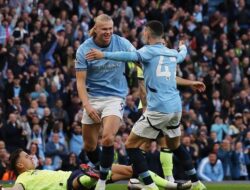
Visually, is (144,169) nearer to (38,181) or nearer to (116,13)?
(38,181)

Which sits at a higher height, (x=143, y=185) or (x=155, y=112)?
(x=155, y=112)

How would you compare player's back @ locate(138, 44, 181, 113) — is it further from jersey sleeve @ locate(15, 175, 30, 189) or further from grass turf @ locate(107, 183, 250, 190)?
grass turf @ locate(107, 183, 250, 190)

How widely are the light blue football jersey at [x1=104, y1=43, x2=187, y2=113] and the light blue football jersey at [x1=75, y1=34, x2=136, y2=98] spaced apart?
0.63 meters

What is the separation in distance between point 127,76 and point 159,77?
39.0 ft

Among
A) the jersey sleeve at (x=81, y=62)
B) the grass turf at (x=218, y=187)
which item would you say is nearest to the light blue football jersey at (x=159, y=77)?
the jersey sleeve at (x=81, y=62)

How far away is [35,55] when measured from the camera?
27344 mm

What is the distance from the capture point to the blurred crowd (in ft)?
80.4

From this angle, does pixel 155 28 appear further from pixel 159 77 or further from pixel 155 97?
pixel 155 97

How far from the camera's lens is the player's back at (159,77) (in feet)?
49.3

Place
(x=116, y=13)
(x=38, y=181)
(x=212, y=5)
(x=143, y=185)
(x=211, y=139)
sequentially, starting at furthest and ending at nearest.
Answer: (x=212, y=5) < (x=116, y=13) < (x=211, y=139) < (x=143, y=185) < (x=38, y=181)

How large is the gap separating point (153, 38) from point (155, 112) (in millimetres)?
1049

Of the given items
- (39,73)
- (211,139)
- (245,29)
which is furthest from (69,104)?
(245,29)

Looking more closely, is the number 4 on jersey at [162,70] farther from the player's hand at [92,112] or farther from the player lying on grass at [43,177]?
the player lying on grass at [43,177]

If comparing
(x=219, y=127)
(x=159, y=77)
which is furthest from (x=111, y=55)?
(x=219, y=127)
